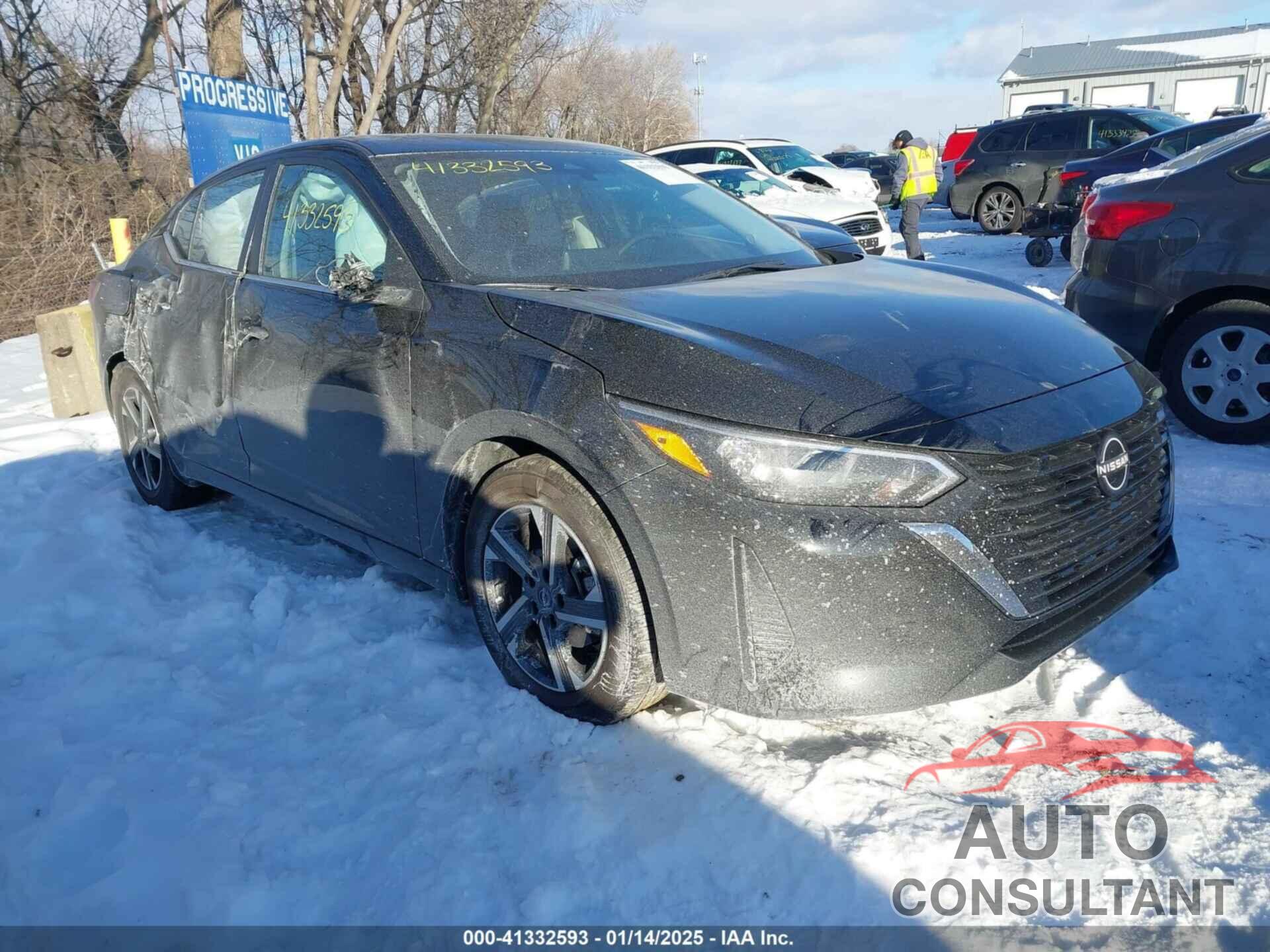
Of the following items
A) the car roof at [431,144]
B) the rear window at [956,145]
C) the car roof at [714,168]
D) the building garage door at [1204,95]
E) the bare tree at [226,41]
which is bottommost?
the car roof at [431,144]

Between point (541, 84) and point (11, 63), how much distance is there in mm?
13994

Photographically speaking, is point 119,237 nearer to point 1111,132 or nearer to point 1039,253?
point 1039,253

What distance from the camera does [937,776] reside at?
2492mm

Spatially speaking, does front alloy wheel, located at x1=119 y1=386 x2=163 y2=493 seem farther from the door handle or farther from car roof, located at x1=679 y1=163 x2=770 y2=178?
car roof, located at x1=679 y1=163 x2=770 y2=178

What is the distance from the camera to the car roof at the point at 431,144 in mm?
3457

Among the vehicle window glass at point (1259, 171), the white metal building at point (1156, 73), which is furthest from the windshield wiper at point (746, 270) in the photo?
the white metal building at point (1156, 73)

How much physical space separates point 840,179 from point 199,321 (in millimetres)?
10958

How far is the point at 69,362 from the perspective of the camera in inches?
254

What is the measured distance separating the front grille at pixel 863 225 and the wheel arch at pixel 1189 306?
6712 mm

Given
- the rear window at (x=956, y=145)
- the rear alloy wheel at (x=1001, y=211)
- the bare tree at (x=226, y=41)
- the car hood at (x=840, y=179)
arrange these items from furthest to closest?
the rear window at (x=956, y=145) → the bare tree at (x=226, y=41) → the rear alloy wheel at (x=1001, y=211) → the car hood at (x=840, y=179)

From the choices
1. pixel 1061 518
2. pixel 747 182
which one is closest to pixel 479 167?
pixel 1061 518

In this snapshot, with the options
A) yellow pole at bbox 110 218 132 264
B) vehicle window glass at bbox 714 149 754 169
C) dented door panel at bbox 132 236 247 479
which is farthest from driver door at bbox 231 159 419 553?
vehicle window glass at bbox 714 149 754 169

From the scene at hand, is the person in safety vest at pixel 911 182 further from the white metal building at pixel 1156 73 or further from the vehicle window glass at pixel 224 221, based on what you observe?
the white metal building at pixel 1156 73

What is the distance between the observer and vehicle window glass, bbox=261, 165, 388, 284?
128 inches
